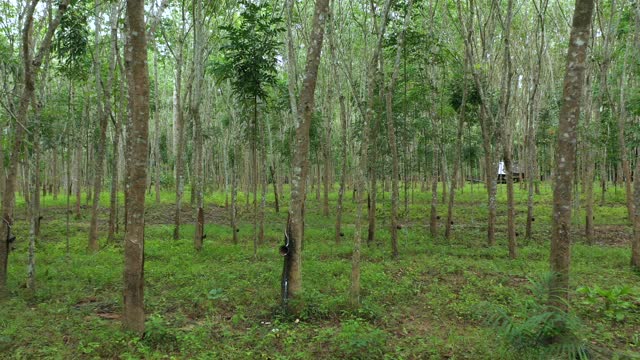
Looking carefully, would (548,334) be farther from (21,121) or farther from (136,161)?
(21,121)

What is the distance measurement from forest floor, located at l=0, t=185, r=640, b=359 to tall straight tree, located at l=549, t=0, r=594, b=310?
23cm

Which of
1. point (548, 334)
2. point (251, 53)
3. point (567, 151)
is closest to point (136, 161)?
point (567, 151)

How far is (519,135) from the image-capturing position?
31.4 meters

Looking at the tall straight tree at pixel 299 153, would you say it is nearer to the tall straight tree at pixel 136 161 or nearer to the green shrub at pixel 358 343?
the green shrub at pixel 358 343

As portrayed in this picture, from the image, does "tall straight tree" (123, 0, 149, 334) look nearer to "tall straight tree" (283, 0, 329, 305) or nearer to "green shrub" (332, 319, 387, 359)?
"tall straight tree" (283, 0, 329, 305)

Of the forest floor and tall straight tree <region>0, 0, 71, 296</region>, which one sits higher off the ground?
tall straight tree <region>0, 0, 71, 296</region>

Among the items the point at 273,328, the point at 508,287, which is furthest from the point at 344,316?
the point at 508,287

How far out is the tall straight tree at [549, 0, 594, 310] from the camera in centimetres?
470

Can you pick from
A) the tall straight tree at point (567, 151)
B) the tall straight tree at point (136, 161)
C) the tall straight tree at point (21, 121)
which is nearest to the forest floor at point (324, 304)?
the tall straight tree at point (567, 151)

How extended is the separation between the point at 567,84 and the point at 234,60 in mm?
7064

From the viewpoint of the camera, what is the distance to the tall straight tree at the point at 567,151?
15.4 feet

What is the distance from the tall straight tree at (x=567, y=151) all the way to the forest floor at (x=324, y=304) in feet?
0.76

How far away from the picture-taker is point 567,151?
477 centimetres

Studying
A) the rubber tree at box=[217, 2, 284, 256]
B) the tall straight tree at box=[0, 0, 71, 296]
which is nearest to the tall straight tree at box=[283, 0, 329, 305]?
the rubber tree at box=[217, 2, 284, 256]
